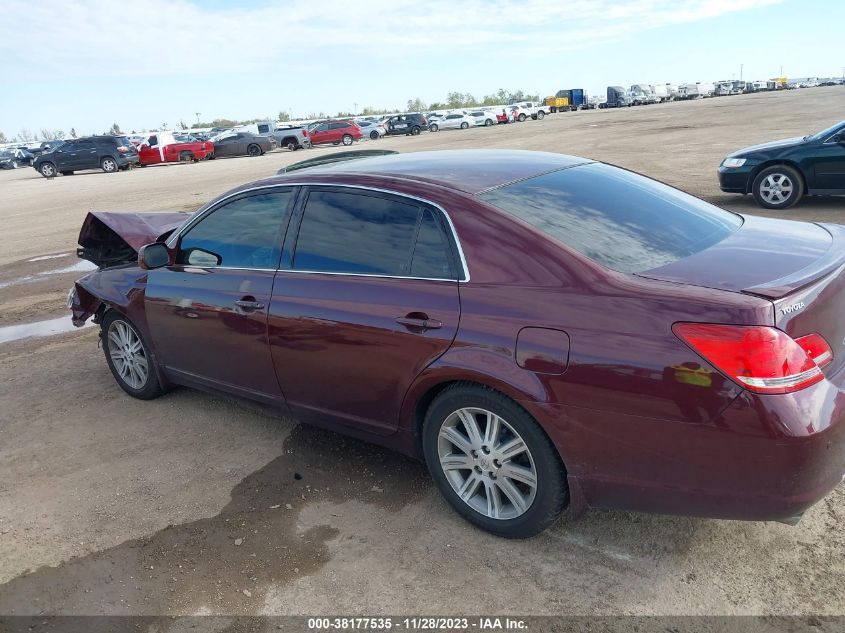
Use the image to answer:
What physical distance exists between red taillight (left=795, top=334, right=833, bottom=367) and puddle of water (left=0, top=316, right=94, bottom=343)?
21.4 feet

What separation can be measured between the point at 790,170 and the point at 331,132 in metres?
35.5

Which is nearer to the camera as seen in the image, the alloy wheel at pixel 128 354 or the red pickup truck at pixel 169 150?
the alloy wheel at pixel 128 354

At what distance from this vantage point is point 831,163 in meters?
9.64

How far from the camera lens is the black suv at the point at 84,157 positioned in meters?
32.7

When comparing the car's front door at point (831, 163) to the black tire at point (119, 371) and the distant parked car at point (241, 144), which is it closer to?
the black tire at point (119, 371)

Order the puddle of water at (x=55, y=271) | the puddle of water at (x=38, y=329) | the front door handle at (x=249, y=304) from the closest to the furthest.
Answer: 1. the front door handle at (x=249, y=304)
2. the puddle of water at (x=38, y=329)
3. the puddle of water at (x=55, y=271)

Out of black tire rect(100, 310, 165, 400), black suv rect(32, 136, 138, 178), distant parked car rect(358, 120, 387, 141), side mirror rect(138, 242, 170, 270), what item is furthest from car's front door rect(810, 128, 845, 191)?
distant parked car rect(358, 120, 387, 141)

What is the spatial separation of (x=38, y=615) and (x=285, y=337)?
164 centimetres

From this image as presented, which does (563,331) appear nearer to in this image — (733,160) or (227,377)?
(227,377)

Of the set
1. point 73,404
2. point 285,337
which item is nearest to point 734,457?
point 285,337

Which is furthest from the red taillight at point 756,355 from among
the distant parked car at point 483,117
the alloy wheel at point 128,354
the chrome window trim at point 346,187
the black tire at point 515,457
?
the distant parked car at point 483,117

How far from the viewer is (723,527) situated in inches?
121

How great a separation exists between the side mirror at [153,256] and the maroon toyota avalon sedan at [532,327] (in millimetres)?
14

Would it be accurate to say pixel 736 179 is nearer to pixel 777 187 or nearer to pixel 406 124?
pixel 777 187
